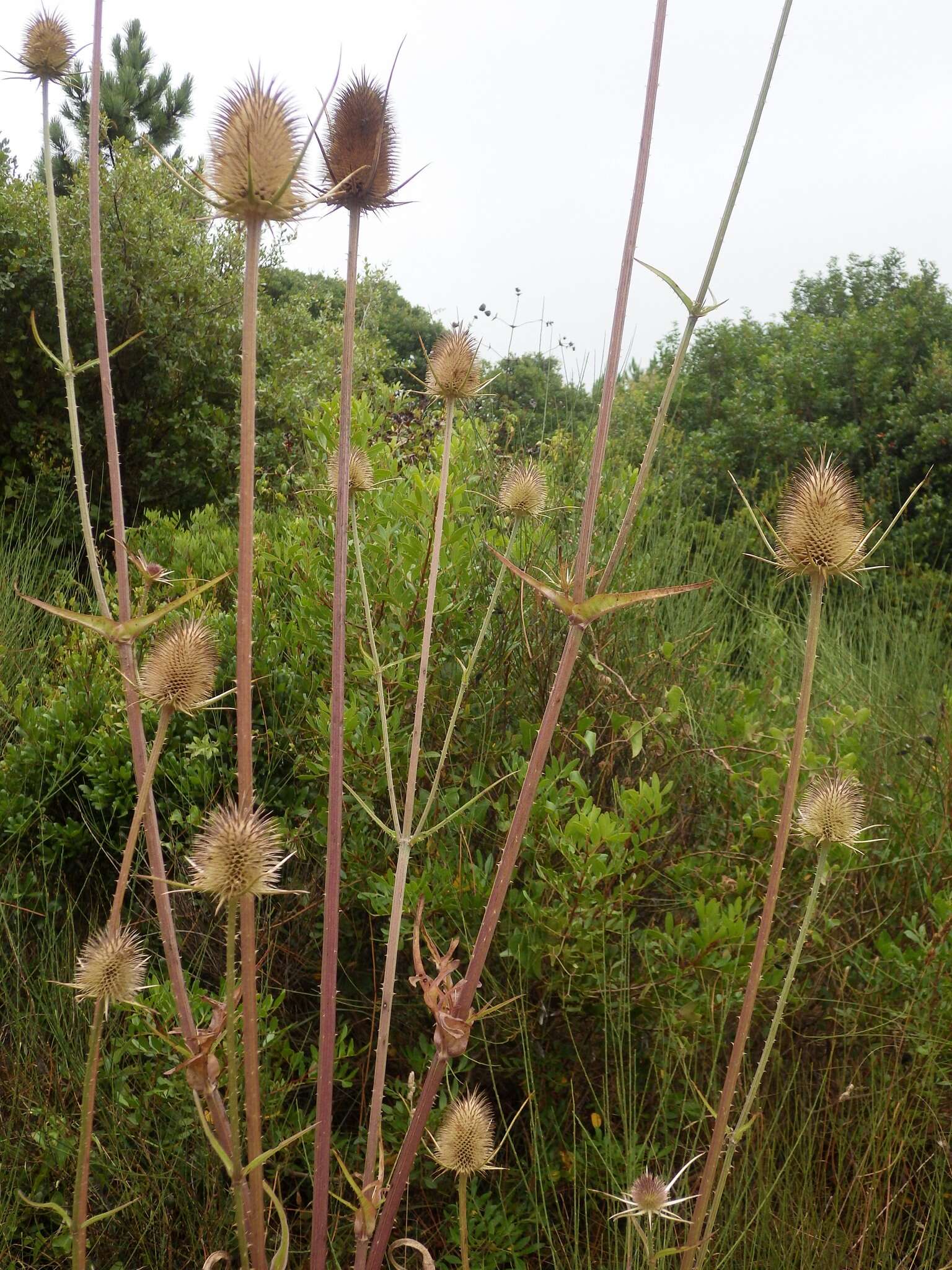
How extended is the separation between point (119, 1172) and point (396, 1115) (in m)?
0.64

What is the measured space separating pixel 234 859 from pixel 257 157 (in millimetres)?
871

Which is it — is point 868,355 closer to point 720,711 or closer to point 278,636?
point 720,711

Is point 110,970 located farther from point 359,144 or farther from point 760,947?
point 359,144

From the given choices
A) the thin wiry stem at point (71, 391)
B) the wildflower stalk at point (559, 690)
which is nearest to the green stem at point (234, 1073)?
the wildflower stalk at point (559, 690)

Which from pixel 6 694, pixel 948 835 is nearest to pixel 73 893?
pixel 6 694

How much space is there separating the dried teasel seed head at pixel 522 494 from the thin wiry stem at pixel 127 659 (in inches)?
32.8

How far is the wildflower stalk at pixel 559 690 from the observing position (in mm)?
1340

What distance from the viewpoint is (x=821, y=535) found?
1537 mm

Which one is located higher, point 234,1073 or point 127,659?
point 127,659

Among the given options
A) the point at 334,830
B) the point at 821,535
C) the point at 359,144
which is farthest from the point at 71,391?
the point at 821,535

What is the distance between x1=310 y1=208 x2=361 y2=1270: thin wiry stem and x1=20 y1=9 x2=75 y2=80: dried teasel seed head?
40.6 inches

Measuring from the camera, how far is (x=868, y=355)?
8.66 m

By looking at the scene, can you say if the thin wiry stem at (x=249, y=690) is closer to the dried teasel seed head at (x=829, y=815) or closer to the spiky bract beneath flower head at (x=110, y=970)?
the spiky bract beneath flower head at (x=110, y=970)

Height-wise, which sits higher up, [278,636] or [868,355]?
[868,355]
